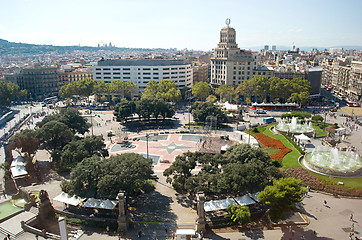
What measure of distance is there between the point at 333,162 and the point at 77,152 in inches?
1768

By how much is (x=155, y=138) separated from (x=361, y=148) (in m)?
47.1

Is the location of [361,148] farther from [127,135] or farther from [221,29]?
[221,29]

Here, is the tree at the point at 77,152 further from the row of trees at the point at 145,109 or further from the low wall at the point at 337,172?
the low wall at the point at 337,172

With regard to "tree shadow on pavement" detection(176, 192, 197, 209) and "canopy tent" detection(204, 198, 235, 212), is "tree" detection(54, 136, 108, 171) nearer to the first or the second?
"tree shadow on pavement" detection(176, 192, 197, 209)

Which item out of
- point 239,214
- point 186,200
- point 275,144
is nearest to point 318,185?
point 239,214

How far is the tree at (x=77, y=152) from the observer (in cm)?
4847

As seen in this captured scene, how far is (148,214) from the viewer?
38375 millimetres

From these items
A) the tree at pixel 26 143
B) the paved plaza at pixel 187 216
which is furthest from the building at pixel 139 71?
the tree at pixel 26 143

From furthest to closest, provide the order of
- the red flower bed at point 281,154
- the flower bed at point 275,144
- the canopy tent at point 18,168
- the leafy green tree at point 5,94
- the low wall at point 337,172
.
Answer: the leafy green tree at point 5,94
the flower bed at point 275,144
the red flower bed at point 281,154
the canopy tent at point 18,168
the low wall at point 337,172

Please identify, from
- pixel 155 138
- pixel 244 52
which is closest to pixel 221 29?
pixel 244 52

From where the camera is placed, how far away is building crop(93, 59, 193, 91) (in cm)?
13038

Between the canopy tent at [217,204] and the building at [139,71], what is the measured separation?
321ft

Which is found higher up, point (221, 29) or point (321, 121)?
point (221, 29)

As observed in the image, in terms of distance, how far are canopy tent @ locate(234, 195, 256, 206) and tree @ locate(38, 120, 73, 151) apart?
121 ft
